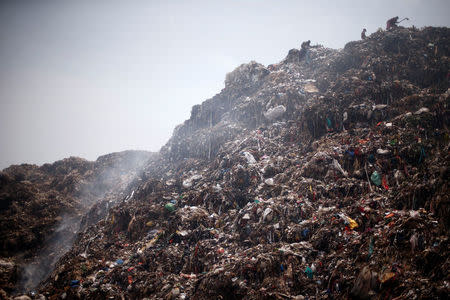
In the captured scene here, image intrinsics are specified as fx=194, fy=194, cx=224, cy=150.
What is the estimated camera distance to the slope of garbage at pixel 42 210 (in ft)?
30.6

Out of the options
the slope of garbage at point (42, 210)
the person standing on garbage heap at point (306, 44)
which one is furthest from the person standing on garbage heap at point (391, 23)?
the slope of garbage at point (42, 210)

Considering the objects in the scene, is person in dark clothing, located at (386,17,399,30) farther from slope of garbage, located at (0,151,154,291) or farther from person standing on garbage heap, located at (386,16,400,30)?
slope of garbage, located at (0,151,154,291)

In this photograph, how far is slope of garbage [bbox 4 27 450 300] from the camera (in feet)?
12.6

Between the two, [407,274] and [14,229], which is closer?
[407,274]

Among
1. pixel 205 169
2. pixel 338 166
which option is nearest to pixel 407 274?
pixel 338 166

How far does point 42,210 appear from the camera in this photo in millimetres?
12133

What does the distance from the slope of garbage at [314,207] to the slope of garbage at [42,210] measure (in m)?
1.70

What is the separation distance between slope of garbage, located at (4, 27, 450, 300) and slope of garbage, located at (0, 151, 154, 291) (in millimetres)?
1700

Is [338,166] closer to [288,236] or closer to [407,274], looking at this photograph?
[288,236]

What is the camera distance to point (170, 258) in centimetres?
616

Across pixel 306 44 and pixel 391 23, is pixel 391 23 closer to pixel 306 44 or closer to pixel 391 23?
pixel 391 23

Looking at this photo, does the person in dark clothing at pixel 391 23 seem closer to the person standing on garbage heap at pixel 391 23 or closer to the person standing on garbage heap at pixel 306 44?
the person standing on garbage heap at pixel 391 23

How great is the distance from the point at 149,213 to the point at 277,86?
38.1 feet

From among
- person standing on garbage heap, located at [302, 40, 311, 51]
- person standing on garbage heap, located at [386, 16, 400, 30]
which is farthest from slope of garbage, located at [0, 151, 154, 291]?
person standing on garbage heap, located at [386, 16, 400, 30]
